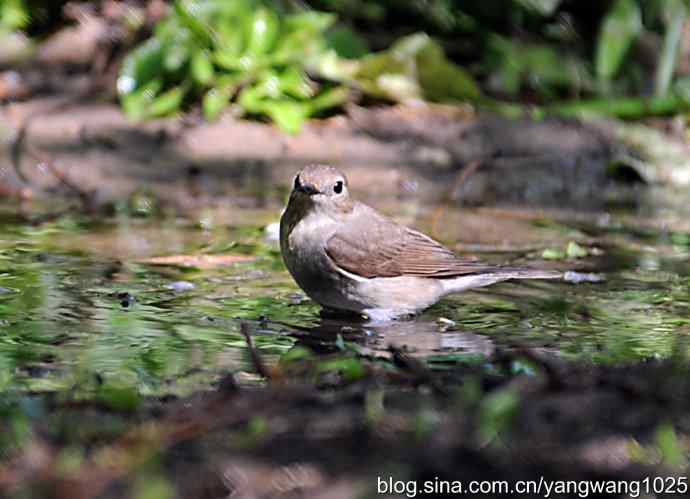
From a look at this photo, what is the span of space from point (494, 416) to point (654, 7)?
8376 millimetres

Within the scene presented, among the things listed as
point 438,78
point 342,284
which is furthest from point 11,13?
point 342,284

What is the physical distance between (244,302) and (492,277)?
119cm

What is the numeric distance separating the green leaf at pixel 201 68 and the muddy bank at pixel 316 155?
0.35 metres

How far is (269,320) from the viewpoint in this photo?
5258 millimetres

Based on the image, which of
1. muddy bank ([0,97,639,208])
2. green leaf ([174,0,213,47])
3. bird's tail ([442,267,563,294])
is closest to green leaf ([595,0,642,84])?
muddy bank ([0,97,639,208])

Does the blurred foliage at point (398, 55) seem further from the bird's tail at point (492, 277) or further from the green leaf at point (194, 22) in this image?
the bird's tail at point (492, 277)

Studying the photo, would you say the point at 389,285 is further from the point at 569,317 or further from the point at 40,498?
the point at 40,498

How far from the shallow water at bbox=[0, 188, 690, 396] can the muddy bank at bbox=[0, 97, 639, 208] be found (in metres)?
0.92

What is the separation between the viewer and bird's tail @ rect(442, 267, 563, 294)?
5.62 meters

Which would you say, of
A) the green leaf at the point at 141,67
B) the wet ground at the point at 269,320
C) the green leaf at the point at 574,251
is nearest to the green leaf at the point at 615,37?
the wet ground at the point at 269,320

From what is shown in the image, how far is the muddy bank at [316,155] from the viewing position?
8797 mm

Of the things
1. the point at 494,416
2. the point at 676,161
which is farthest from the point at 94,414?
the point at 676,161

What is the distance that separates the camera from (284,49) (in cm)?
973

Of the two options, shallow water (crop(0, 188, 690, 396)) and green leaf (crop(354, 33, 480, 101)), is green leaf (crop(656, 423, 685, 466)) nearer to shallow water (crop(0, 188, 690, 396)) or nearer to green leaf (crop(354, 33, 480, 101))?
shallow water (crop(0, 188, 690, 396))
